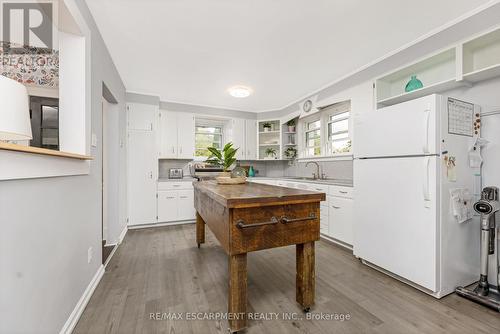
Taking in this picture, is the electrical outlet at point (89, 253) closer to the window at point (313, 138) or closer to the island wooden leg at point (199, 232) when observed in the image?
the island wooden leg at point (199, 232)

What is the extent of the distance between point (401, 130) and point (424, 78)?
3.39 feet

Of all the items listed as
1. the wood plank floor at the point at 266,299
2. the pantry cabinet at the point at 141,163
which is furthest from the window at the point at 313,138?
the pantry cabinet at the point at 141,163

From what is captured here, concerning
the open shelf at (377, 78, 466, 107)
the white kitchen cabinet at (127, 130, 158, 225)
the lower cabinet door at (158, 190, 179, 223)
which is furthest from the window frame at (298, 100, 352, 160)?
the white kitchen cabinet at (127, 130, 158, 225)

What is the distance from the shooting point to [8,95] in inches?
32.6

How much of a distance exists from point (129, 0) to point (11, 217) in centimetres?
184

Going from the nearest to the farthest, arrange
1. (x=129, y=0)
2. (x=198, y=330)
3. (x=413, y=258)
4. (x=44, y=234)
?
(x=44, y=234) → (x=198, y=330) → (x=129, y=0) → (x=413, y=258)

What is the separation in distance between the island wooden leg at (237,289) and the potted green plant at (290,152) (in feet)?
12.2

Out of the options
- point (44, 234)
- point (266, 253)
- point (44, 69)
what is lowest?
point (266, 253)

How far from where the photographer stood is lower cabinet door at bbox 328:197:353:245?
2820 mm

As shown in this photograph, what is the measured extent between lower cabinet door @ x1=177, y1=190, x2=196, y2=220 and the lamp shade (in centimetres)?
332

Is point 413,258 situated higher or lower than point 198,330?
higher

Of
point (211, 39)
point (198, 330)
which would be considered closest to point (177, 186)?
point (211, 39)

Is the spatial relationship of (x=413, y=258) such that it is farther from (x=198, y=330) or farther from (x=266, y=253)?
(x=198, y=330)

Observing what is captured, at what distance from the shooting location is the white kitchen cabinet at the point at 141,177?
3.80 meters
